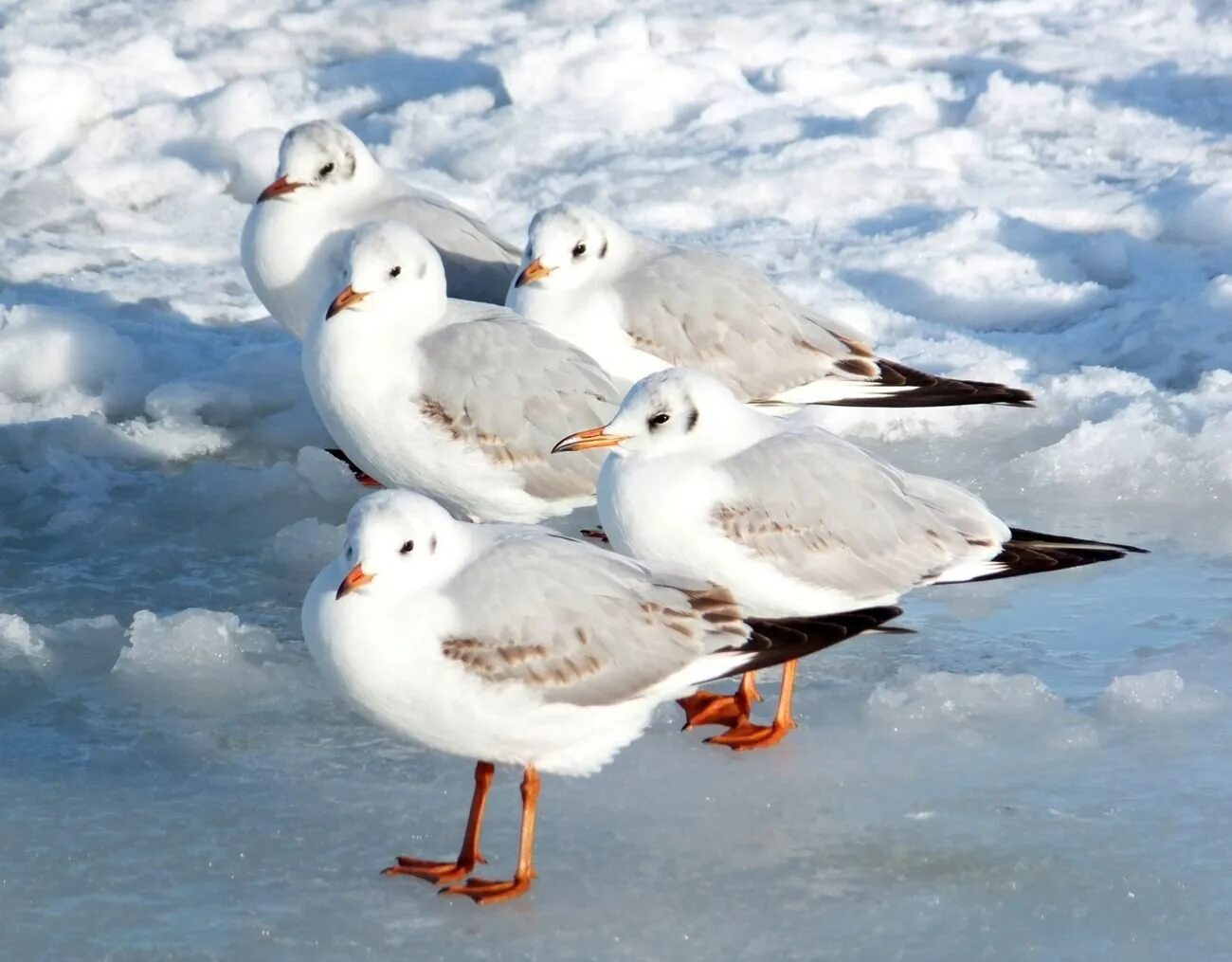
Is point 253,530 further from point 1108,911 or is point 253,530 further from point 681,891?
point 1108,911

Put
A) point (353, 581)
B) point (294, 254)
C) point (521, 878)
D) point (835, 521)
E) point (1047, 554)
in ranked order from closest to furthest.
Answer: point (353, 581)
point (521, 878)
point (835, 521)
point (1047, 554)
point (294, 254)

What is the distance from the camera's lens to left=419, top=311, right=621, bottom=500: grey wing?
17.5 feet

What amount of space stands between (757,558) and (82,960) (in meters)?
1.84

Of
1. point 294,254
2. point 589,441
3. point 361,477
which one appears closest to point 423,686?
point 589,441

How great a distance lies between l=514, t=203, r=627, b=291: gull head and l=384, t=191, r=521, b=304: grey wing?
15.7 inches

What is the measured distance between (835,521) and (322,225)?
253 cm

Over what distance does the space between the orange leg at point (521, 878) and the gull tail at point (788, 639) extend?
0.41 metres

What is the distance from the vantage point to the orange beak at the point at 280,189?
6371 millimetres

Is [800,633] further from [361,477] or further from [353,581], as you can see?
[361,477]

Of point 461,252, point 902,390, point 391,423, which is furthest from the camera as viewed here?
point 461,252

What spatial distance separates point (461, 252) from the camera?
6469 mm

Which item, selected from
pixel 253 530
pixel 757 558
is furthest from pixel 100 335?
pixel 757 558

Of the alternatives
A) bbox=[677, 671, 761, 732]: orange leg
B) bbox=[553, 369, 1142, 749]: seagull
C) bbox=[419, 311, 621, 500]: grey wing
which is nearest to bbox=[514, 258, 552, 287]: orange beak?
bbox=[419, 311, 621, 500]: grey wing

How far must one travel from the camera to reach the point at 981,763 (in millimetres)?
4367
